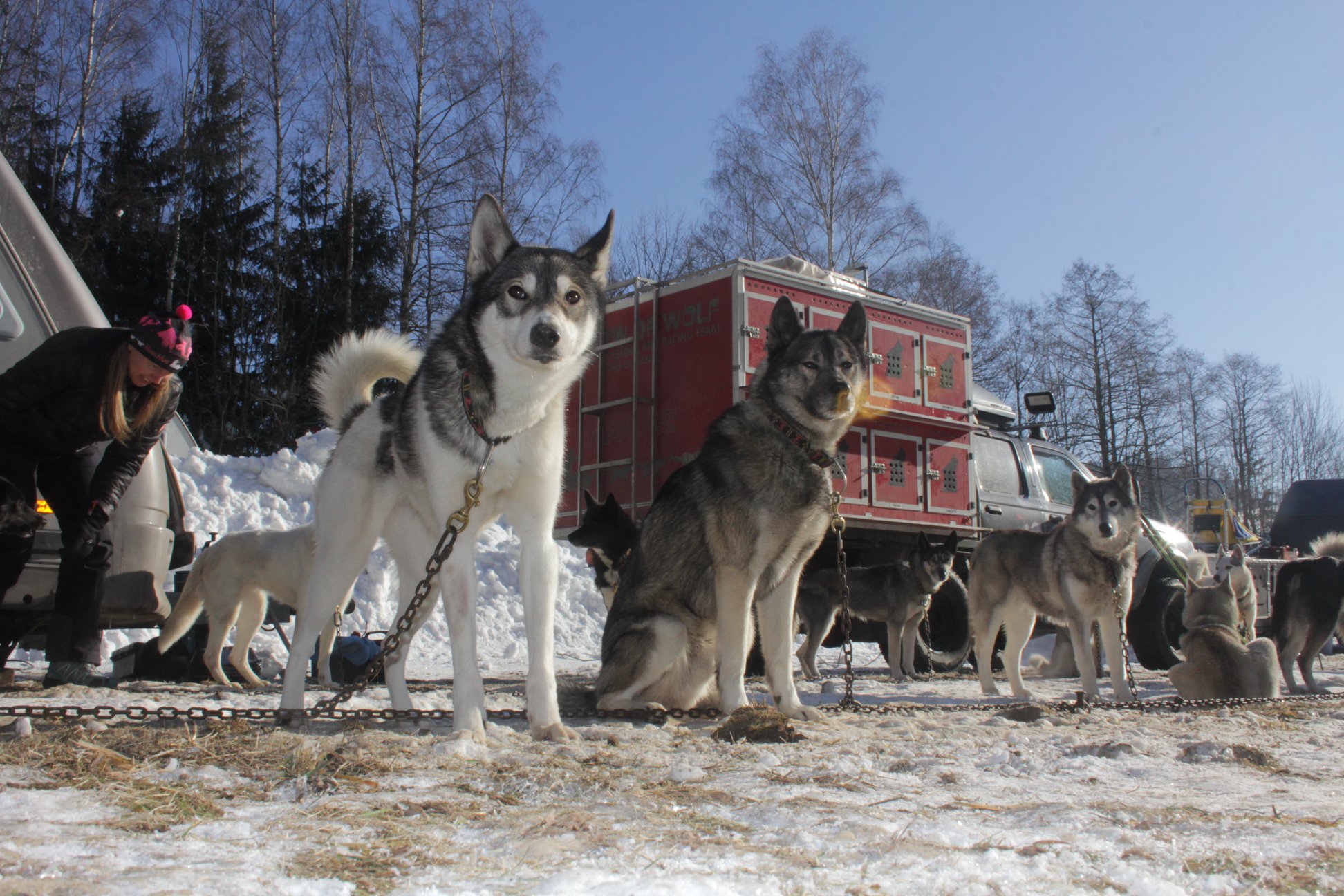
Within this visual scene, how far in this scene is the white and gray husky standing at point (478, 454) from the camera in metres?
2.91

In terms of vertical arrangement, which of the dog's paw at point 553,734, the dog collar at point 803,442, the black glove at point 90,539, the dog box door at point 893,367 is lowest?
the dog's paw at point 553,734

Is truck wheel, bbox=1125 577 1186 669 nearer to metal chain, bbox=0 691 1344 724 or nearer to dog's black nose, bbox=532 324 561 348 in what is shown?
metal chain, bbox=0 691 1344 724

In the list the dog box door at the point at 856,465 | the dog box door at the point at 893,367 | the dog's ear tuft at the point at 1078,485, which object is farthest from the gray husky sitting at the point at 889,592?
the dog's ear tuft at the point at 1078,485

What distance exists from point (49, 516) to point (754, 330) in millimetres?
4615

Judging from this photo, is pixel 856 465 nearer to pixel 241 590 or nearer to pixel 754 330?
pixel 754 330

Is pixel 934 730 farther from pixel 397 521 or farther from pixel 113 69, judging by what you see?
pixel 113 69

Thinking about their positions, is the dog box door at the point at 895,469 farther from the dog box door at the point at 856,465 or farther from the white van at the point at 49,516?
the white van at the point at 49,516

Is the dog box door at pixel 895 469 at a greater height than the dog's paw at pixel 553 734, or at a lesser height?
greater

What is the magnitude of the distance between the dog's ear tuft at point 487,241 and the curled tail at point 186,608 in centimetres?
342

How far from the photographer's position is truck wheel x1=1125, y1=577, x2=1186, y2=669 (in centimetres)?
827

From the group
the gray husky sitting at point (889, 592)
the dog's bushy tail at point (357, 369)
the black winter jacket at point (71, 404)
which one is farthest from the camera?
the gray husky sitting at point (889, 592)

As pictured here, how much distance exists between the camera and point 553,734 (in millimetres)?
2889

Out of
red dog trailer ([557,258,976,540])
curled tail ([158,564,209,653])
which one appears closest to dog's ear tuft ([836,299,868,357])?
red dog trailer ([557,258,976,540])

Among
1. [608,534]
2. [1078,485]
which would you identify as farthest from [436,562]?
[1078,485]
